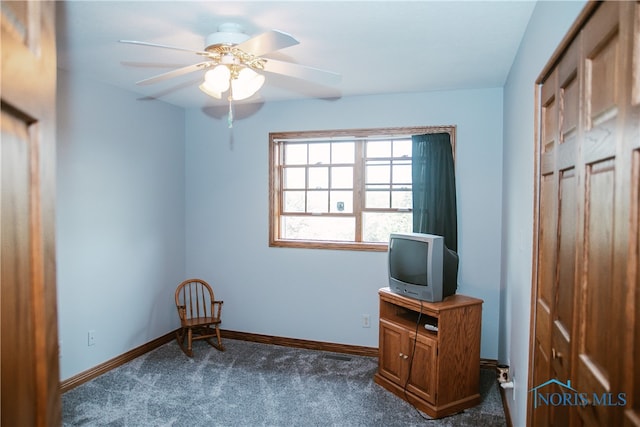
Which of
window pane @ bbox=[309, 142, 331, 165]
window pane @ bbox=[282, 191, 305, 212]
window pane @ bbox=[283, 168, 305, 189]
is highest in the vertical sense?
window pane @ bbox=[309, 142, 331, 165]

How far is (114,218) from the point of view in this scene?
3719mm

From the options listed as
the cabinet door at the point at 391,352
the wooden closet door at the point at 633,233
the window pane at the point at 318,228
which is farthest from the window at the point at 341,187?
the wooden closet door at the point at 633,233

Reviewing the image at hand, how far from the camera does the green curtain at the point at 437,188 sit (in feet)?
12.2

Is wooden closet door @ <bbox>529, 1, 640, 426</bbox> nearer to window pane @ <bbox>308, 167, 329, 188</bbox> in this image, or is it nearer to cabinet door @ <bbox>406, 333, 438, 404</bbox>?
cabinet door @ <bbox>406, 333, 438, 404</bbox>

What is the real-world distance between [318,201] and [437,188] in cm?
121

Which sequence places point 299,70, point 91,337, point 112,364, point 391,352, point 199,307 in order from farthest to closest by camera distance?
point 199,307, point 112,364, point 91,337, point 391,352, point 299,70

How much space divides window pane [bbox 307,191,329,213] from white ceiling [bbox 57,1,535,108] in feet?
3.76

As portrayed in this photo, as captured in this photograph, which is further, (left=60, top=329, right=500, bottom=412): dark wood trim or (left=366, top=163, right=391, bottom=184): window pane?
(left=366, top=163, right=391, bottom=184): window pane

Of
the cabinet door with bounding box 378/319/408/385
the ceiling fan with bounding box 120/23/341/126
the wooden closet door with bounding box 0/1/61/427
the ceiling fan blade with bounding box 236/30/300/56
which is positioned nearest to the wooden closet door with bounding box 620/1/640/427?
the wooden closet door with bounding box 0/1/61/427

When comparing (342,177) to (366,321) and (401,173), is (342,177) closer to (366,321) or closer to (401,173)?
(401,173)

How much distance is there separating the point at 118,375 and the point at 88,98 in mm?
2330

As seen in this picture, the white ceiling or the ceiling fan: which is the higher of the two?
the white ceiling

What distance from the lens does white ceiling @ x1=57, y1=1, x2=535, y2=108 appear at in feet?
7.03

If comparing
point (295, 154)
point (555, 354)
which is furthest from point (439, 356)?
point (295, 154)
